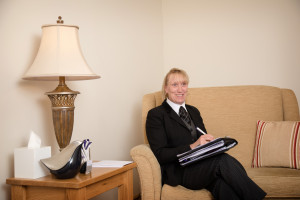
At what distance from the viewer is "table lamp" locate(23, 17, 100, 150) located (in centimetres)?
177

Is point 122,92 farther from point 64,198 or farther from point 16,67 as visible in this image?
point 64,198

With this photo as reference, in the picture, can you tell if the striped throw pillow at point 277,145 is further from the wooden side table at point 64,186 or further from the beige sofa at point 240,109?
the wooden side table at point 64,186

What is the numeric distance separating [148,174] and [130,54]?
145cm

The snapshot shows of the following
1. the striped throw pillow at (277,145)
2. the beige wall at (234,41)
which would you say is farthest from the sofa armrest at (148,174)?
the beige wall at (234,41)

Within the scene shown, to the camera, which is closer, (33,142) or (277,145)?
(33,142)

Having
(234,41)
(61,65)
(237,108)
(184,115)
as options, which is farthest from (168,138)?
(234,41)

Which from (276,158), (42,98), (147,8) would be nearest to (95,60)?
(42,98)

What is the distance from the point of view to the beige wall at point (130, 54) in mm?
1958

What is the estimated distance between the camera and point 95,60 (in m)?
2.70

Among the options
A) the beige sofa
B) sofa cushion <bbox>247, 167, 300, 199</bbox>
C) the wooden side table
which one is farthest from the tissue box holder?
sofa cushion <bbox>247, 167, 300, 199</bbox>

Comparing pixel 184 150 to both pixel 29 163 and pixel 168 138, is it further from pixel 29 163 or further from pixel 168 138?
pixel 29 163

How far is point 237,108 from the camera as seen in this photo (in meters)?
2.80

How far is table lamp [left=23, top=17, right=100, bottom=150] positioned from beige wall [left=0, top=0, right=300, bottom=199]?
24cm

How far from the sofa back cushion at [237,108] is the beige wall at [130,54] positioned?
45 cm
